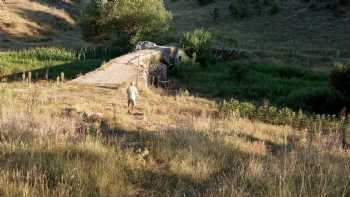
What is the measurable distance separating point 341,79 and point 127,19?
2127 centimetres

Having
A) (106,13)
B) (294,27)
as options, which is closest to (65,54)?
(106,13)

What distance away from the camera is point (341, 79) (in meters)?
22.3

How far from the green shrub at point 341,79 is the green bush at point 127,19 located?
1896cm

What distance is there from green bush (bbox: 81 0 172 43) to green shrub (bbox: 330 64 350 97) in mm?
18963

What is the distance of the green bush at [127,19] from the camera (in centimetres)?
3809

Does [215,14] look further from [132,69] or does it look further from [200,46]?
[132,69]

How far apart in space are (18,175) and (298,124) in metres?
10.4

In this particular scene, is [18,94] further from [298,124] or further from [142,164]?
[142,164]

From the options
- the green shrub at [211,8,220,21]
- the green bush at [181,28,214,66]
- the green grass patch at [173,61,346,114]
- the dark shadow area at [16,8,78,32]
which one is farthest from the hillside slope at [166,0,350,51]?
the dark shadow area at [16,8,78,32]

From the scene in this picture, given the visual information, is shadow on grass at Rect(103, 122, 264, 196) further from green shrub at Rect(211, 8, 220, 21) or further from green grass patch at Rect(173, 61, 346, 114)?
green shrub at Rect(211, 8, 220, 21)

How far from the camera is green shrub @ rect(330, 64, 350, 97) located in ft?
71.7

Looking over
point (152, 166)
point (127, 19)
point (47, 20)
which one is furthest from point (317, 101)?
point (47, 20)

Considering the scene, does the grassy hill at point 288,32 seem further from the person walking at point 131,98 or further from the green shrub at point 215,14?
the person walking at point 131,98

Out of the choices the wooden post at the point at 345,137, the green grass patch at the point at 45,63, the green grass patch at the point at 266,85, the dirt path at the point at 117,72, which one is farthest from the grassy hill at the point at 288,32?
the wooden post at the point at 345,137
